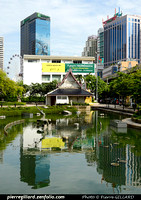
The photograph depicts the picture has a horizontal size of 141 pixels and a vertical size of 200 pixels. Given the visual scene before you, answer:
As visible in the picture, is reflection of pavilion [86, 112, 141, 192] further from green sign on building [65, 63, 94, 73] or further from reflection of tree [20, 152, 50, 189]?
green sign on building [65, 63, 94, 73]

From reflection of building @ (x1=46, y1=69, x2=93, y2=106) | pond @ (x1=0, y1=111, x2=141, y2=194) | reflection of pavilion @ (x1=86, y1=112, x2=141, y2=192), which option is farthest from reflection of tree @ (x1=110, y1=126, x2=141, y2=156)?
reflection of building @ (x1=46, y1=69, x2=93, y2=106)

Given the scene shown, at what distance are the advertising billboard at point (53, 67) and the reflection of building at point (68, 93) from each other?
155 ft

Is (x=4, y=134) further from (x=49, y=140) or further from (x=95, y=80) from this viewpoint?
(x=95, y=80)

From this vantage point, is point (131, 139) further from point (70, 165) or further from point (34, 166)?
point (34, 166)

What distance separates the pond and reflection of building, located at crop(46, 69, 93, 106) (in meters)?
43.8

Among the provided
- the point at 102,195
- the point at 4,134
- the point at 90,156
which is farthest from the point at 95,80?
the point at 102,195

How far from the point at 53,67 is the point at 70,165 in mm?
105479

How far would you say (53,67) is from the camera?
118 meters

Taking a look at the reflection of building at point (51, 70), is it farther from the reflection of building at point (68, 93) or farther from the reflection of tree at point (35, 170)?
the reflection of tree at point (35, 170)

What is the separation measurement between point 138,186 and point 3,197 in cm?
595

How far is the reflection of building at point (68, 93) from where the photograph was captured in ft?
219

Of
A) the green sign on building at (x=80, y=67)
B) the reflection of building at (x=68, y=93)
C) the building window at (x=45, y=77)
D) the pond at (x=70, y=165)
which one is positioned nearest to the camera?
the pond at (x=70, y=165)

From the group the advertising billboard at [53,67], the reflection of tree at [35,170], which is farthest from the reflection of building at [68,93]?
the reflection of tree at [35,170]

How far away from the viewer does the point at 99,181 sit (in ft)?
39.1
